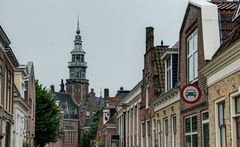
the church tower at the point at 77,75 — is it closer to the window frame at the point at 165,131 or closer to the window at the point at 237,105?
the window frame at the point at 165,131

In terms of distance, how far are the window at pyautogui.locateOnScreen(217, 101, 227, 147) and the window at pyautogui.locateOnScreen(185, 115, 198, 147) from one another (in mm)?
3896

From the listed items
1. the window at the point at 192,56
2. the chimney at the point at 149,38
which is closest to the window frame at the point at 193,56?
the window at the point at 192,56

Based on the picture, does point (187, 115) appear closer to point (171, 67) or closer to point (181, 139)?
point (181, 139)

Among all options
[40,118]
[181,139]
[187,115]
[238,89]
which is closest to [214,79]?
[238,89]

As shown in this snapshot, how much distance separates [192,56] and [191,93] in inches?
139

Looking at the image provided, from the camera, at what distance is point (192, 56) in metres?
21.3

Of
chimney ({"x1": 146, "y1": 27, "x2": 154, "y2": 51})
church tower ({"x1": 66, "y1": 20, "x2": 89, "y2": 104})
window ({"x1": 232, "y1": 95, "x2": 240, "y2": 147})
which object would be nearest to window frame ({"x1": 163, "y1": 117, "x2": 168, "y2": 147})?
chimney ({"x1": 146, "y1": 27, "x2": 154, "y2": 51})

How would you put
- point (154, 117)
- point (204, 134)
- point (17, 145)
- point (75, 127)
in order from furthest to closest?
1. point (75, 127)
2. point (17, 145)
3. point (154, 117)
4. point (204, 134)

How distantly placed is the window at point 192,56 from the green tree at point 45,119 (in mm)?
41149

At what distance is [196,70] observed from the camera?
20.4m

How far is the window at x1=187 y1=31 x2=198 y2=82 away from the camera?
20.6 m

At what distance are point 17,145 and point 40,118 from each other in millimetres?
21984

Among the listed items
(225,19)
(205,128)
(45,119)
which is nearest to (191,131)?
(205,128)

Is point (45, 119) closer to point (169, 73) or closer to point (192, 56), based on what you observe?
point (169, 73)
